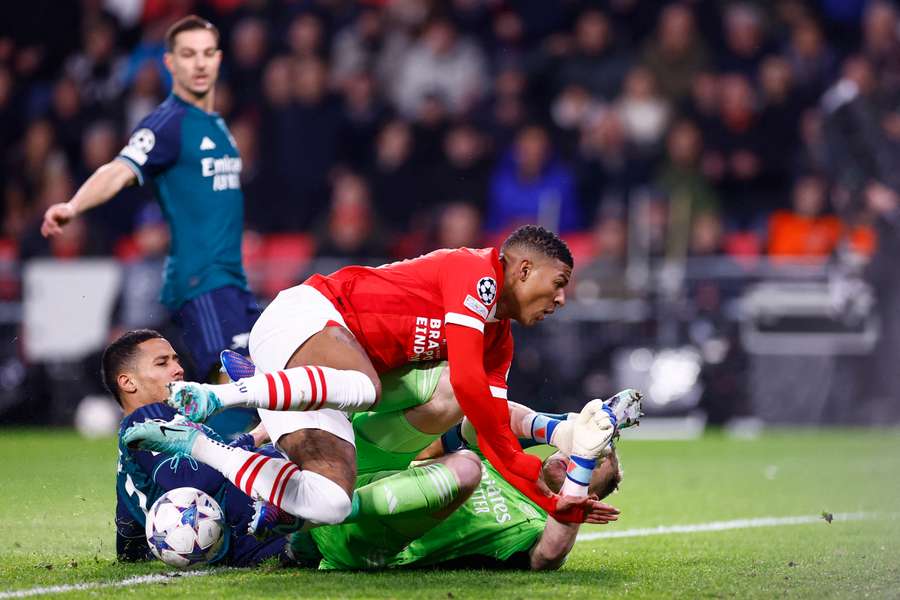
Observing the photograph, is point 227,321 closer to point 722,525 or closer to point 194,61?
point 194,61

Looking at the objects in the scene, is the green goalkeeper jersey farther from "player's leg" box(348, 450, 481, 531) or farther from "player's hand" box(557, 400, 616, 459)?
"player's hand" box(557, 400, 616, 459)

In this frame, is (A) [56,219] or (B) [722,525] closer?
(A) [56,219]

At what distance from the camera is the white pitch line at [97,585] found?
4.67 meters

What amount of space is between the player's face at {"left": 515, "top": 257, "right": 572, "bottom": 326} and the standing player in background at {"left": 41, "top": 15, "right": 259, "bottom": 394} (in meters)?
1.90

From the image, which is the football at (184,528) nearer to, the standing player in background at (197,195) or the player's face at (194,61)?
the standing player in background at (197,195)

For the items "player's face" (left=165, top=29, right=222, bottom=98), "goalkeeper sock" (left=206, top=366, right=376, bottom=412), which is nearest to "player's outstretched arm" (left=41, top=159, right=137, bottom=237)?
"player's face" (left=165, top=29, right=222, bottom=98)

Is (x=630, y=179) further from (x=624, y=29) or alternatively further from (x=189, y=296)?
(x=189, y=296)

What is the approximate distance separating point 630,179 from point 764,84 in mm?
1683

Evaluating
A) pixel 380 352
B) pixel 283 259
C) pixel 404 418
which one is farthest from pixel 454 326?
pixel 283 259

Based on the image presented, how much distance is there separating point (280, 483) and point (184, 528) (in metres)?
0.56

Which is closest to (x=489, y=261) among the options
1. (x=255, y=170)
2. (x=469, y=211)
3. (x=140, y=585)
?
(x=140, y=585)

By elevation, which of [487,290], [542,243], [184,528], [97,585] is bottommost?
[97,585]

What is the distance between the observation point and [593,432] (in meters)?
4.97

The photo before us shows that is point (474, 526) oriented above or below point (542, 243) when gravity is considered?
below
